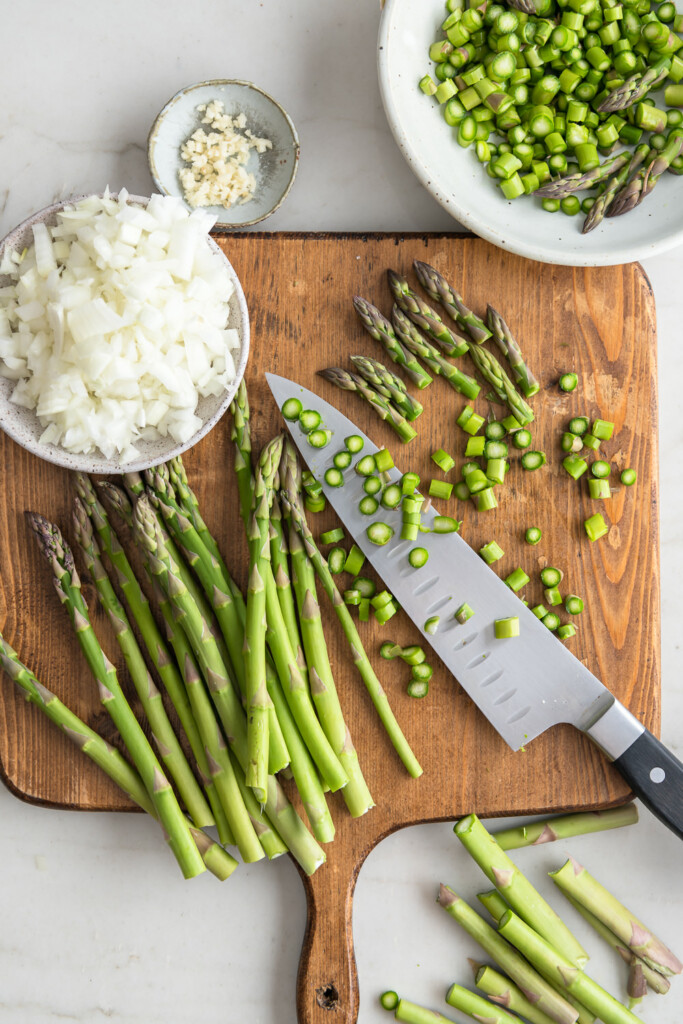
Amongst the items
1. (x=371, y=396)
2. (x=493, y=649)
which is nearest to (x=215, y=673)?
(x=493, y=649)

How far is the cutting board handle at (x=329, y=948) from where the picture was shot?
2.04m

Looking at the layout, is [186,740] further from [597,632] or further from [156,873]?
[597,632]

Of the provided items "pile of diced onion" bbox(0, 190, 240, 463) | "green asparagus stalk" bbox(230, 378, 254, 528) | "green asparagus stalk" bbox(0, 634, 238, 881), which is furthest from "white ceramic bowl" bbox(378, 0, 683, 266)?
"green asparagus stalk" bbox(0, 634, 238, 881)

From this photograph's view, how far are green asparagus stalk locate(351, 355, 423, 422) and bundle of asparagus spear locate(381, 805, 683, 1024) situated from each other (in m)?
1.17

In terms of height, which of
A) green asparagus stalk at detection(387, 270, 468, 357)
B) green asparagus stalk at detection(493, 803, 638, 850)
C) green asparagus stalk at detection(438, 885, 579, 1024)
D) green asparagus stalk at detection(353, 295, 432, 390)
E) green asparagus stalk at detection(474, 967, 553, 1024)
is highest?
green asparagus stalk at detection(387, 270, 468, 357)

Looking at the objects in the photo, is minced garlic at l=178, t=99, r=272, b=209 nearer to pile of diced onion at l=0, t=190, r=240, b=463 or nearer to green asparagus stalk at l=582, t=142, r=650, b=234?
pile of diced onion at l=0, t=190, r=240, b=463

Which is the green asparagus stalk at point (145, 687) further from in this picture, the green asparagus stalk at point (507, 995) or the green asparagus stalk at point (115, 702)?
the green asparagus stalk at point (507, 995)

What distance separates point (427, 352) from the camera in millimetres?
2102

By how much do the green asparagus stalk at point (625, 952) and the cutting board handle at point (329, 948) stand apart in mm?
674

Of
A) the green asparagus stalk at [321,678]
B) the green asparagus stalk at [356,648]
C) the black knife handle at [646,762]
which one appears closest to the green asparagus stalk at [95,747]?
the green asparagus stalk at [321,678]

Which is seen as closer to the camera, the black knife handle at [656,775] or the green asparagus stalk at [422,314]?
the black knife handle at [656,775]

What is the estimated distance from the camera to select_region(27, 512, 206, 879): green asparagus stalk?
6.56 feet

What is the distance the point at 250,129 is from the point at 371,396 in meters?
0.86

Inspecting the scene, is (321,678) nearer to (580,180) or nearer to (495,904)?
(495,904)
